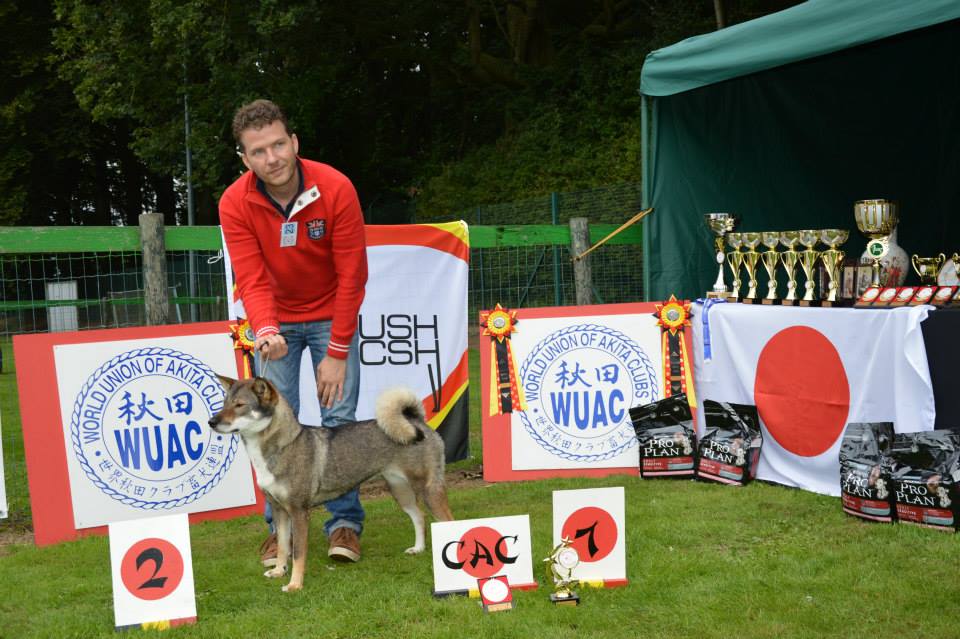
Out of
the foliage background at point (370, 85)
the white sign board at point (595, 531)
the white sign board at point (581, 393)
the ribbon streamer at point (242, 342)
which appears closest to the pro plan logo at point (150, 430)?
the ribbon streamer at point (242, 342)

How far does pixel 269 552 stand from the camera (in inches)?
162

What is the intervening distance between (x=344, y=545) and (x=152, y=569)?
3.20 ft

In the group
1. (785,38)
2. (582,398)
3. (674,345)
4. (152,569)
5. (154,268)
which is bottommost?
(152,569)

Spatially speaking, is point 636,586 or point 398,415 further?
point 398,415

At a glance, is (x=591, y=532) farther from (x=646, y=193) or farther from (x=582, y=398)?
(x=646, y=193)

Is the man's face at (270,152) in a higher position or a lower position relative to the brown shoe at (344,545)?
higher

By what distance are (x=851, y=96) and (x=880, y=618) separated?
4563 millimetres

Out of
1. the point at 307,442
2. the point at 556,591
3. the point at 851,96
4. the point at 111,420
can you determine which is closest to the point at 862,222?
the point at 851,96

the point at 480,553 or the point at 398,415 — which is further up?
the point at 398,415

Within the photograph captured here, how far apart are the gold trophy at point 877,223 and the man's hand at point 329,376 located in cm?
302

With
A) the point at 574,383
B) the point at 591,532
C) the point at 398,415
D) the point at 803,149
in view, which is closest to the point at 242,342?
the point at 398,415

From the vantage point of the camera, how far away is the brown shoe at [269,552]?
4.04 meters

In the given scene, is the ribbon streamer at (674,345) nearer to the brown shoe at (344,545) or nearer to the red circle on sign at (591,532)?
the red circle on sign at (591,532)

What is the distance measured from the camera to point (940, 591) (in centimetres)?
336
